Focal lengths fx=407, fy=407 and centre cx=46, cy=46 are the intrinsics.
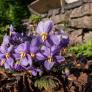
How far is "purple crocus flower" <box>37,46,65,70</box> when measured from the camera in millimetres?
2873

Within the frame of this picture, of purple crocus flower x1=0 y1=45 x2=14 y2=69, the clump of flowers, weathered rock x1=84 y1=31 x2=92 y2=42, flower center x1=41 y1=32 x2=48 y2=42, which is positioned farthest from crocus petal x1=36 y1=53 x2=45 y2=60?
weathered rock x1=84 y1=31 x2=92 y2=42

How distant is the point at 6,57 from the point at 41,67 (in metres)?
0.28

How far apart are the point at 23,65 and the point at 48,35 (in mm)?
281

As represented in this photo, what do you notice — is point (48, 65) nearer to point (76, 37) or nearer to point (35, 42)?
point (35, 42)

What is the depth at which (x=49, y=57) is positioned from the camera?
291 centimetres

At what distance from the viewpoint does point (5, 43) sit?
10.1ft

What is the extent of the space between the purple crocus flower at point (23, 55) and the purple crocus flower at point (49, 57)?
3.2 inches

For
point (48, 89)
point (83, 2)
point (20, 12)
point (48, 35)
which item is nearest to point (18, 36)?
point (48, 35)

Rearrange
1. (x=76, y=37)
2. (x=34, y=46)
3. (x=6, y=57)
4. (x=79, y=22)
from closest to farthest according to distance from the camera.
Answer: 1. (x=34, y=46)
2. (x=6, y=57)
3. (x=76, y=37)
4. (x=79, y=22)

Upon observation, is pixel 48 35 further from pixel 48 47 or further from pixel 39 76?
pixel 39 76

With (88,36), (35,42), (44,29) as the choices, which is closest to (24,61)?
(35,42)

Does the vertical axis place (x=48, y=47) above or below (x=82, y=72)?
above

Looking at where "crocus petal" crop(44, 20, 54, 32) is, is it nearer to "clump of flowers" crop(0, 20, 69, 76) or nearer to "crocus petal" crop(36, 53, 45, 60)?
"clump of flowers" crop(0, 20, 69, 76)

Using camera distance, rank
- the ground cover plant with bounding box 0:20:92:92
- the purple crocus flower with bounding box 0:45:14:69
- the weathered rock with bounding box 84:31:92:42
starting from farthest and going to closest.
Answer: the weathered rock with bounding box 84:31:92:42 < the purple crocus flower with bounding box 0:45:14:69 < the ground cover plant with bounding box 0:20:92:92
